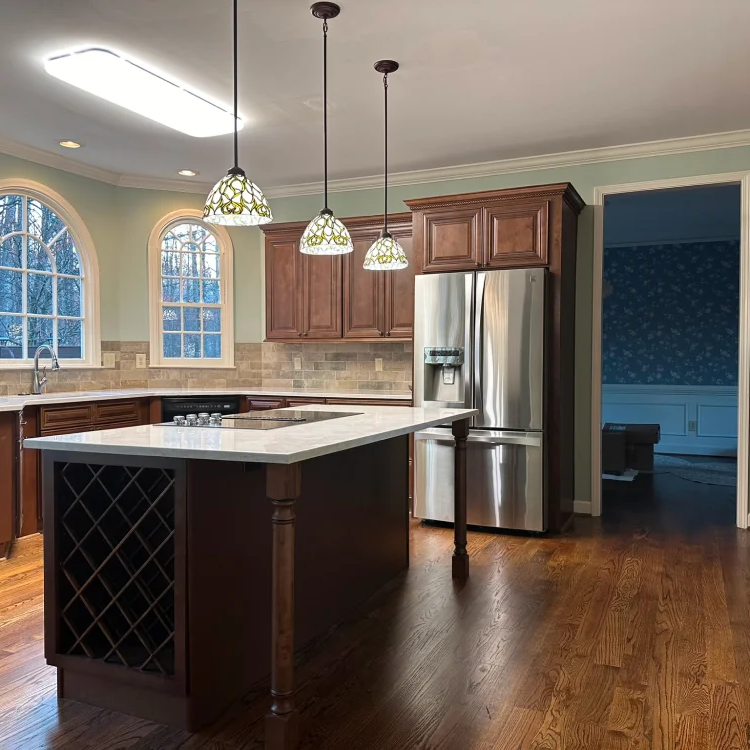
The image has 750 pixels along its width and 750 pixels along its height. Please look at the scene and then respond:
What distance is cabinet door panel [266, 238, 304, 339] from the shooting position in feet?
18.8

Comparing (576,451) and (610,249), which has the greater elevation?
(610,249)

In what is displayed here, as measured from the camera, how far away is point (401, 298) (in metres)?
5.30

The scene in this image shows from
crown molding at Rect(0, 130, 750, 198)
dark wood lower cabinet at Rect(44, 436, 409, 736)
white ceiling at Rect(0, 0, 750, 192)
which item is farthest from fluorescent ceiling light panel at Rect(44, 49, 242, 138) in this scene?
dark wood lower cabinet at Rect(44, 436, 409, 736)

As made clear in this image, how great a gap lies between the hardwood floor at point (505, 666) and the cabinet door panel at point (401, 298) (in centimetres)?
193

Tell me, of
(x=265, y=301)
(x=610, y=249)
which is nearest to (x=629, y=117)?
(x=265, y=301)

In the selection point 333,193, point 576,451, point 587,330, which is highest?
point 333,193

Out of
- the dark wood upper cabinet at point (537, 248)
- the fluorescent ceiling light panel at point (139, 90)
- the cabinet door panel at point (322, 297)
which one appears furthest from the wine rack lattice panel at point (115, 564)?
the cabinet door panel at point (322, 297)

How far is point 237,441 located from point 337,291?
3.44 metres

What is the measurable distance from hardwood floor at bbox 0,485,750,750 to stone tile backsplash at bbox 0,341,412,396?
6.56 ft

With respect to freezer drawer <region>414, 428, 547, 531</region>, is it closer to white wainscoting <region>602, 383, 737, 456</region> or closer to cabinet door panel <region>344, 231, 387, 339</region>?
cabinet door panel <region>344, 231, 387, 339</region>

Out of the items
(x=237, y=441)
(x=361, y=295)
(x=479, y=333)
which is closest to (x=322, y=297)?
(x=361, y=295)

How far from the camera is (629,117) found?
4203mm

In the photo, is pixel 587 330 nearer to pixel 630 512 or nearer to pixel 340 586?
pixel 630 512

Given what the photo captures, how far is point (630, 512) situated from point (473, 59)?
3.37 metres
